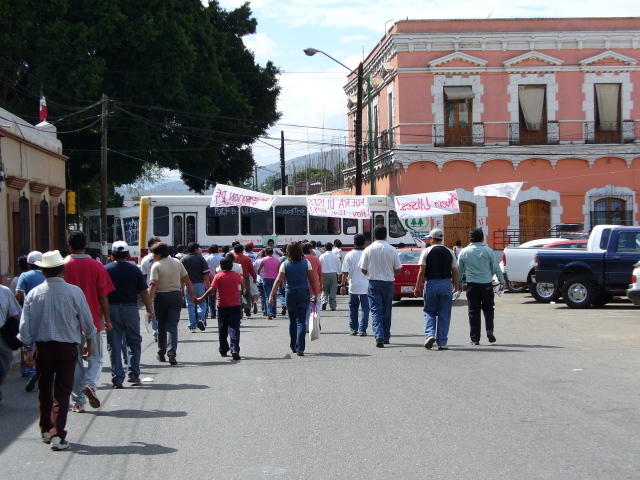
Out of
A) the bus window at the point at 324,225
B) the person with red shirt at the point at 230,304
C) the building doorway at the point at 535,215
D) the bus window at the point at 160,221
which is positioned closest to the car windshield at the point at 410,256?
the bus window at the point at 324,225

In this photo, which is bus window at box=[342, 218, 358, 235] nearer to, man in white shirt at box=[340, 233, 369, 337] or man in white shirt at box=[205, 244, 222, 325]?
man in white shirt at box=[205, 244, 222, 325]

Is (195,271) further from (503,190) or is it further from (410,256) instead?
(503,190)

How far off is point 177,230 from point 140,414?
79.8 feet

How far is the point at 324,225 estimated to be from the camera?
33.2 metres

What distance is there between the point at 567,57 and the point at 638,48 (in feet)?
10.4

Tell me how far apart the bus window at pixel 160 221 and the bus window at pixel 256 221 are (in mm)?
2836

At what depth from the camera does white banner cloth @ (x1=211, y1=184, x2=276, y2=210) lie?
99.8 feet

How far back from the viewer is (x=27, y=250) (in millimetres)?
21984

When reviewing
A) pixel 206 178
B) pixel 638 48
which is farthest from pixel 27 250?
pixel 638 48

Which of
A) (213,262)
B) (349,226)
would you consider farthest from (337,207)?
(213,262)

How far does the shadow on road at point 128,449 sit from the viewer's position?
7.15m

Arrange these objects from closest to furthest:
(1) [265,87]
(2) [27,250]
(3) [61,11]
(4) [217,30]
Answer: (2) [27,250] < (3) [61,11] < (4) [217,30] < (1) [265,87]

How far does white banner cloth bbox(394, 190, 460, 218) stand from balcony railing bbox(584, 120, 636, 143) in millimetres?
9973

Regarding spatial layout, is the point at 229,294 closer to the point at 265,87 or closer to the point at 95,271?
the point at 95,271
